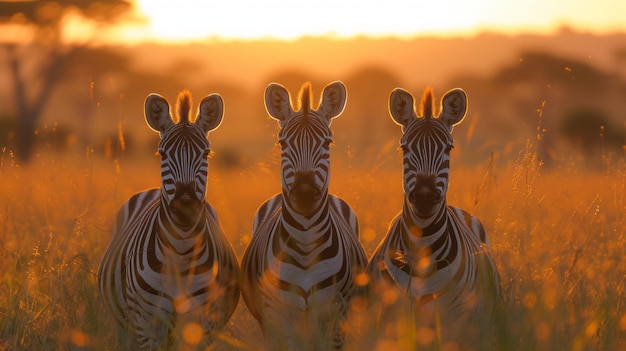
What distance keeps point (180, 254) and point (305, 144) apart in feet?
3.98

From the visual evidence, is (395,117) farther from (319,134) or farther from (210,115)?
(210,115)

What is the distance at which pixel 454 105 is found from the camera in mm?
6707

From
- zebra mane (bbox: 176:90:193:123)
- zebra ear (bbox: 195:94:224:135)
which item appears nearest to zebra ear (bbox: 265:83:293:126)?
zebra ear (bbox: 195:94:224:135)

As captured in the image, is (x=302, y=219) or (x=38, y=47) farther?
(x=38, y=47)

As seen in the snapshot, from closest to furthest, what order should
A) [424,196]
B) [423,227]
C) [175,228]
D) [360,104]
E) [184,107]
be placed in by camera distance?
[424,196] < [423,227] < [175,228] < [184,107] < [360,104]

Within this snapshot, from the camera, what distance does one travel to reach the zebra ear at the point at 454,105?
6.68 m

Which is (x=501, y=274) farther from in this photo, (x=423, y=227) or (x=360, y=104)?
(x=360, y=104)

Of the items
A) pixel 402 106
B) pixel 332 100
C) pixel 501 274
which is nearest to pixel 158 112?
pixel 332 100

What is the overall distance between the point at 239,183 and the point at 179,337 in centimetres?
1164

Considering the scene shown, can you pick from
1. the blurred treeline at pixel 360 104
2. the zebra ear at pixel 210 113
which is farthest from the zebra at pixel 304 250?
the blurred treeline at pixel 360 104

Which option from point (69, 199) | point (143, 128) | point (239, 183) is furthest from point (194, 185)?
point (143, 128)

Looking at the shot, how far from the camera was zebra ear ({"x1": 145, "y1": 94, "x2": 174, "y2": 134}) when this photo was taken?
22.0ft

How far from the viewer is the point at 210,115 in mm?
6875

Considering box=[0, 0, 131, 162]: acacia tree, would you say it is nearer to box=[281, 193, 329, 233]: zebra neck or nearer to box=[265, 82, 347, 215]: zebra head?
box=[265, 82, 347, 215]: zebra head
